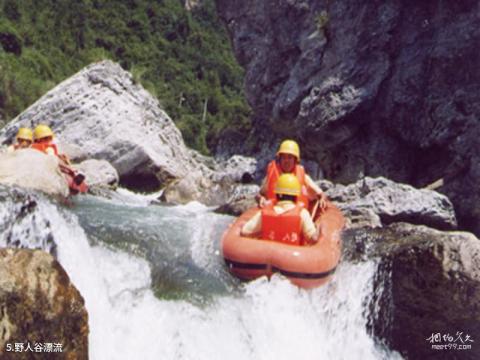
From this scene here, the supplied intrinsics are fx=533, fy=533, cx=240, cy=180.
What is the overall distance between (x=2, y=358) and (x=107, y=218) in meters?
5.09

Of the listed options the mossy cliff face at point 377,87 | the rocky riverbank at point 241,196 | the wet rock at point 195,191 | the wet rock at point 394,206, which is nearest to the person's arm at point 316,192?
the rocky riverbank at point 241,196

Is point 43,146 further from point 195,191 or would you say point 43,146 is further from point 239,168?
point 239,168

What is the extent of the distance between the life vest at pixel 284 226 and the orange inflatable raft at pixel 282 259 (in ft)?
0.82

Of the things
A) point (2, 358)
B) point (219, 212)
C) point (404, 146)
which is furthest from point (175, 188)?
point (2, 358)

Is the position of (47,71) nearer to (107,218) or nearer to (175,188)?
(175,188)

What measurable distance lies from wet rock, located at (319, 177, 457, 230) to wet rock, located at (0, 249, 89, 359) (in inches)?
253

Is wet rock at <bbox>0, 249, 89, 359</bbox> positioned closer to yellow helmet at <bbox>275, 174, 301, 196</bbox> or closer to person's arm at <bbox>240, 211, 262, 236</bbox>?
person's arm at <bbox>240, 211, 262, 236</bbox>

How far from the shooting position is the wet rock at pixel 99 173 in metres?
12.8

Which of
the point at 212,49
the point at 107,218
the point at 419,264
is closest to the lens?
the point at 419,264

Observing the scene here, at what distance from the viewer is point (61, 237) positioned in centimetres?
514

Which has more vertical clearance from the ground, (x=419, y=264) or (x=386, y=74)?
(x=386, y=74)

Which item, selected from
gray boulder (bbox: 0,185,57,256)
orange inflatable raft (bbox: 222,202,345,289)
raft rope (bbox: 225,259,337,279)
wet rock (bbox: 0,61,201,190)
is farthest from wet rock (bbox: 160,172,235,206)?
gray boulder (bbox: 0,185,57,256)

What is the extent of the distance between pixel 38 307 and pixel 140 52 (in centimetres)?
5346

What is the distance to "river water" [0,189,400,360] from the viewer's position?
4.76 meters
